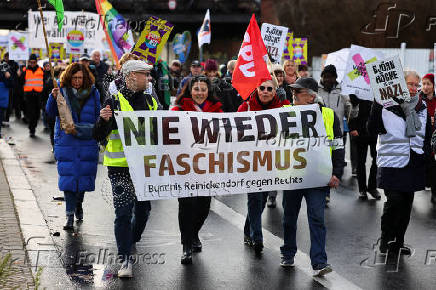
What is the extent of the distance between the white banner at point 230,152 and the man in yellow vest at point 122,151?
14 centimetres

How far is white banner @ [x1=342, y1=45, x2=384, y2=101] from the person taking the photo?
11.6 meters

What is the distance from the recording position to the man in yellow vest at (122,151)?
661cm

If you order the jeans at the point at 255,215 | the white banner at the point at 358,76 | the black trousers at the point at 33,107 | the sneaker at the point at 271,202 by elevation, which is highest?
the white banner at the point at 358,76

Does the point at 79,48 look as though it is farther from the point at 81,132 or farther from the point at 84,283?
the point at 84,283

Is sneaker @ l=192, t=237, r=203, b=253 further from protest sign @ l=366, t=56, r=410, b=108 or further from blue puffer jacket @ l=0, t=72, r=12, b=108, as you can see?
blue puffer jacket @ l=0, t=72, r=12, b=108

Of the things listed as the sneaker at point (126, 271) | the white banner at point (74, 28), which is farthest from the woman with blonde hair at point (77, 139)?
the white banner at point (74, 28)

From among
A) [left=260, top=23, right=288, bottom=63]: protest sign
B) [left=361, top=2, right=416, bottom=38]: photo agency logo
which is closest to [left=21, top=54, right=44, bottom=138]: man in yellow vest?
[left=260, top=23, right=288, bottom=63]: protest sign

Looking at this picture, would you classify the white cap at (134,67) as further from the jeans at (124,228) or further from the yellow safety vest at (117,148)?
the jeans at (124,228)

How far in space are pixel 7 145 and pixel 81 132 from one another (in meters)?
8.14

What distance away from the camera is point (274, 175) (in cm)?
718

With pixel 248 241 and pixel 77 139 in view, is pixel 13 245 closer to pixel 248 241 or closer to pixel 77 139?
pixel 77 139

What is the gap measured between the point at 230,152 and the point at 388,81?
1.66 metres

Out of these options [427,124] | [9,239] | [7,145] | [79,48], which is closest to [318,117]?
[427,124]

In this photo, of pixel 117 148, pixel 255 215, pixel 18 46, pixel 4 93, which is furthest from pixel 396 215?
pixel 18 46
